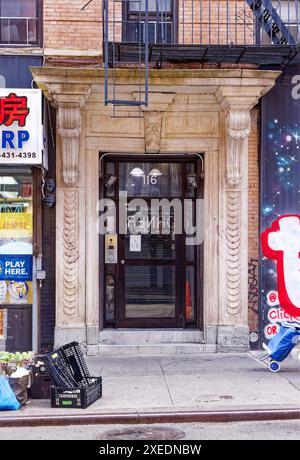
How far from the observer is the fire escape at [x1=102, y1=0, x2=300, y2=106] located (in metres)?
11.6

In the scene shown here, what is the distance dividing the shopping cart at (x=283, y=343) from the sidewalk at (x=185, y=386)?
218 millimetres

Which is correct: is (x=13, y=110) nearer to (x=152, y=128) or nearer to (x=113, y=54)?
(x=113, y=54)

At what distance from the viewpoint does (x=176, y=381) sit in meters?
10.2

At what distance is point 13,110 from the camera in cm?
1148

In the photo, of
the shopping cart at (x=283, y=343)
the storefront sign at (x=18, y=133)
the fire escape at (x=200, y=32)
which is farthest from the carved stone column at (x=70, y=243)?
the shopping cart at (x=283, y=343)

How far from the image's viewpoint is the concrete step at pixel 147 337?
12406mm

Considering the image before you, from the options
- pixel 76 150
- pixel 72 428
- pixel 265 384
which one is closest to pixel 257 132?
pixel 76 150

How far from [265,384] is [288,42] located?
18.0 feet

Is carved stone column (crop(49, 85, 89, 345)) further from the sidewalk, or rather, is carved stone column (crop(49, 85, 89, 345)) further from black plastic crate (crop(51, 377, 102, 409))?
black plastic crate (crop(51, 377, 102, 409))

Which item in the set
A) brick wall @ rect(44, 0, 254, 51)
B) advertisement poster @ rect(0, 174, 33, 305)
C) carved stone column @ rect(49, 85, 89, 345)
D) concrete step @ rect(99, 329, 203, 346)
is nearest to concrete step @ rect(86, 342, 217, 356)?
concrete step @ rect(99, 329, 203, 346)

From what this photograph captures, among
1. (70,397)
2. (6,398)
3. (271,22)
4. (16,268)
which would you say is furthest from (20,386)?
(271,22)

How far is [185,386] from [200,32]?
233 inches

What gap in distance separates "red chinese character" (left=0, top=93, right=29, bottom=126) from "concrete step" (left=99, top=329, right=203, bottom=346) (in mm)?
3873
